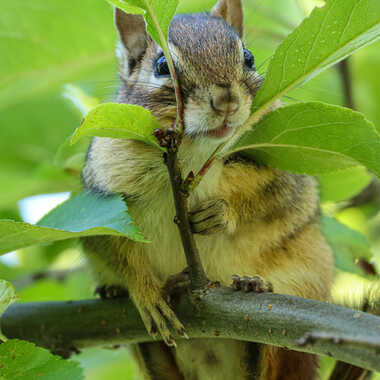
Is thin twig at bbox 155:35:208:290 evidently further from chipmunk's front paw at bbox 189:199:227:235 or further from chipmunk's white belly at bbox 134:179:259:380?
chipmunk's white belly at bbox 134:179:259:380

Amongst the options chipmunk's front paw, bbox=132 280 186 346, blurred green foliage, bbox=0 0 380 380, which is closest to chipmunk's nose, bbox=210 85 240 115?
blurred green foliage, bbox=0 0 380 380

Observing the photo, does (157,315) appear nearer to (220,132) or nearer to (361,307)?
(220,132)

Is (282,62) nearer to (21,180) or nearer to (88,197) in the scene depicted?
(88,197)

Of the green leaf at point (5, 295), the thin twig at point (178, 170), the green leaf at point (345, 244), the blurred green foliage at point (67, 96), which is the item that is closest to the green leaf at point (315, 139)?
the thin twig at point (178, 170)

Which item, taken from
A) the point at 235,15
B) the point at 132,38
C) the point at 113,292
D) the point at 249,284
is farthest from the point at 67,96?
Result: the point at 249,284

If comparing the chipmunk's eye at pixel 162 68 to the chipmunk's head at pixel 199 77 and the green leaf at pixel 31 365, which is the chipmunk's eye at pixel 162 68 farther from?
the green leaf at pixel 31 365

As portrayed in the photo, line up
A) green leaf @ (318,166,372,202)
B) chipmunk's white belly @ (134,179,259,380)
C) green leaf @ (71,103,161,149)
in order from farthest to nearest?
green leaf @ (318,166,372,202) → chipmunk's white belly @ (134,179,259,380) → green leaf @ (71,103,161,149)
